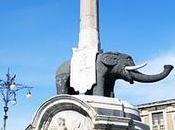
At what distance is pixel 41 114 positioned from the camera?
577 inches

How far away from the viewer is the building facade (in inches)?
1470

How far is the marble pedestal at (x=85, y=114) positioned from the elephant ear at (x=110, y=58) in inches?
52.1

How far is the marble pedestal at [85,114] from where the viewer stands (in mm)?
13875

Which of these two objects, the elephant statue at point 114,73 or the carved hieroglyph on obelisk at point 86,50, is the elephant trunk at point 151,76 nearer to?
the elephant statue at point 114,73

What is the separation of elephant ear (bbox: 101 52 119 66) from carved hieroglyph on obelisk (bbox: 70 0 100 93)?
14.1 inches

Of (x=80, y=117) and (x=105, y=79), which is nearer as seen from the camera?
(x=80, y=117)

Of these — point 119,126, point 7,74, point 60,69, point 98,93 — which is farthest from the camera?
point 7,74

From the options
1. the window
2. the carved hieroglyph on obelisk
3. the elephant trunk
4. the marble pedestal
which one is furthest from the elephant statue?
the window

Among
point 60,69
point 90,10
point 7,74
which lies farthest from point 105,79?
point 7,74

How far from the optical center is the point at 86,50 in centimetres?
1625

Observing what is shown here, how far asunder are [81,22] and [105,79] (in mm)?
2537

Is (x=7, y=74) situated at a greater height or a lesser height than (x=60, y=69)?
greater

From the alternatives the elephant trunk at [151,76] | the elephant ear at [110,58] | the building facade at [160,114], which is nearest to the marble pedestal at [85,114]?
the elephant trunk at [151,76]

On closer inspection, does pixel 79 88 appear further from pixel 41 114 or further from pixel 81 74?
pixel 41 114
